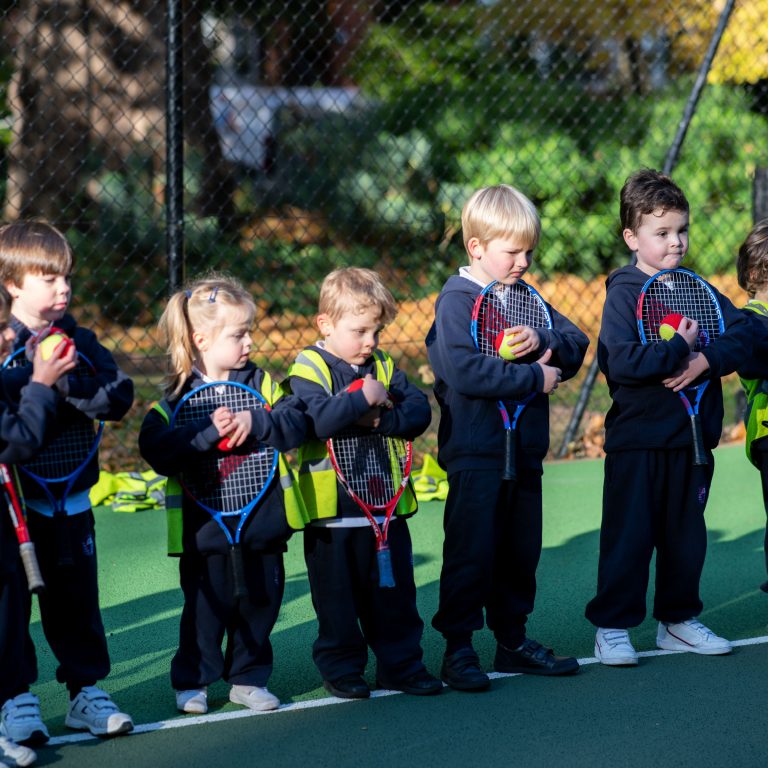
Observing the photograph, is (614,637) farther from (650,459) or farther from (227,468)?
(227,468)

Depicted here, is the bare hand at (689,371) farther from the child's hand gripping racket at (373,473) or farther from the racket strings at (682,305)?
the child's hand gripping racket at (373,473)

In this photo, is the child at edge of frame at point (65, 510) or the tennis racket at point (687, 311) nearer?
the child at edge of frame at point (65, 510)

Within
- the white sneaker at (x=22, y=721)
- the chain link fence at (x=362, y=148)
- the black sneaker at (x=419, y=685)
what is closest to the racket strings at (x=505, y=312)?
the black sneaker at (x=419, y=685)

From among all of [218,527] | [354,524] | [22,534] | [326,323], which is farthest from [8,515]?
[326,323]

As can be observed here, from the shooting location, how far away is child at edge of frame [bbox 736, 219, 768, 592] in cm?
478

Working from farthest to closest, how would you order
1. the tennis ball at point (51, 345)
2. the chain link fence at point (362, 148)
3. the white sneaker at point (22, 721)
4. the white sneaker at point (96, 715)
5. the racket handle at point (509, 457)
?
1. the chain link fence at point (362, 148)
2. the racket handle at point (509, 457)
3. the white sneaker at point (96, 715)
4. the white sneaker at point (22, 721)
5. the tennis ball at point (51, 345)

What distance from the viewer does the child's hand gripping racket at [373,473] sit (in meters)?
4.17

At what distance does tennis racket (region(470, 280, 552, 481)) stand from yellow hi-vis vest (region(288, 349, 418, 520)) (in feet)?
1.20

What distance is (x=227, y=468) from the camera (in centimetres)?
408

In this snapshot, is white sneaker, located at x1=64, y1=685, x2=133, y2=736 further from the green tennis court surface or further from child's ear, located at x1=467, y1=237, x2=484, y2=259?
child's ear, located at x1=467, y1=237, x2=484, y2=259

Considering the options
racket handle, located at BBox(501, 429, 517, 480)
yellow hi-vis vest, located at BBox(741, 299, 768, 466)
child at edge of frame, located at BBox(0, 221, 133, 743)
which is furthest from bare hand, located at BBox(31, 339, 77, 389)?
yellow hi-vis vest, located at BBox(741, 299, 768, 466)

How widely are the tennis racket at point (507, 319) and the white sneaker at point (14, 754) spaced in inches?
71.2

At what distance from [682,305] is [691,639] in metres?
1.31

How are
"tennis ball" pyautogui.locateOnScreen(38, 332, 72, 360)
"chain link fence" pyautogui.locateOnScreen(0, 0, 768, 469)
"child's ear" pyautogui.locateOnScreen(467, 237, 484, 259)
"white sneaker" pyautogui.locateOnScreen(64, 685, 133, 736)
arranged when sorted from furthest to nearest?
"chain link fence" pyautogui.locateOnScreen(0, 0, 768, 469), "child's ear" pyautogui.locateOnScreen(467, 237, 484, 259), "white sneaker" pyautogui.locateOnScreen(64, 685, 133, 736), "tennis ball" pyautogui.locateOnScreen(38, 332, 72, 360)
